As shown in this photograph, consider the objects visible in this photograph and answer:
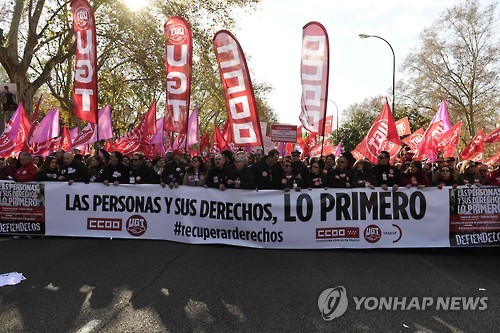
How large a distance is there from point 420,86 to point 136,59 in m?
29.2

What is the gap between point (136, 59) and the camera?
65.6 ft

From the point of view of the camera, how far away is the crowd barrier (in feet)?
24.8

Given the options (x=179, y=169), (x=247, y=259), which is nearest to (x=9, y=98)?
(x=179, y=169)

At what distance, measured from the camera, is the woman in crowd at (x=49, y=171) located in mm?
9078

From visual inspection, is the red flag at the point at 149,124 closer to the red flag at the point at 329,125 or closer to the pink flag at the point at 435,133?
the red flag at the point at 329,125

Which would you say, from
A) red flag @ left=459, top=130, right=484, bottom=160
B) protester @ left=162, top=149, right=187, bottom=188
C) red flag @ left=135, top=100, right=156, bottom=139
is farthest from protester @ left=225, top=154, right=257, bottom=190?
red flag @ left=135, top=100, right=156, bottom=139

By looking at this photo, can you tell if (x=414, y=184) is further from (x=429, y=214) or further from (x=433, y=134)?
(x=433, y=134)

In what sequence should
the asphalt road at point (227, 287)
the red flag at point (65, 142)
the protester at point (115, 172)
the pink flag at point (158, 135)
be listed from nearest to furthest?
the asphalt road at point (227, 287)
the protester at point (115, 172)
the red flag at point (65, 142)
the pink flag at point (158, 135)

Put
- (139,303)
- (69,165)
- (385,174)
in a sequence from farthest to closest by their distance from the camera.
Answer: (69,165)
(385,174)
(139,303)

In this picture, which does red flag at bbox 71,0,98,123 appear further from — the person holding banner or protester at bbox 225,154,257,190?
the person holding banner

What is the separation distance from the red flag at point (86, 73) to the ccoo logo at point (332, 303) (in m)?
6.95

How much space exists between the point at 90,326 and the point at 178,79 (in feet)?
22.6

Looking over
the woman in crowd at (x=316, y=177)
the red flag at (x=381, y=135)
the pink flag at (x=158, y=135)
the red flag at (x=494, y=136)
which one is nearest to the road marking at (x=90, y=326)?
the woman in crowd at (x=316, y=177)

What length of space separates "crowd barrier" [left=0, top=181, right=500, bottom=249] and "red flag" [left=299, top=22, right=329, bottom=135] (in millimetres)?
2258
